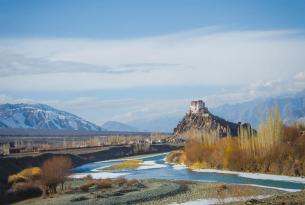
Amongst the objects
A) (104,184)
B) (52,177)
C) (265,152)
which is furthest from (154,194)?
(265,152)

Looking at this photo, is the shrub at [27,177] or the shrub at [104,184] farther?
the shrub at [27,177]

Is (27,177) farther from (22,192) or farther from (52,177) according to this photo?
(52,177)

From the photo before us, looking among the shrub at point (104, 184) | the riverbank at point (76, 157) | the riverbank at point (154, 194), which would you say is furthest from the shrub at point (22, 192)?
the shrub at point (104, 184)

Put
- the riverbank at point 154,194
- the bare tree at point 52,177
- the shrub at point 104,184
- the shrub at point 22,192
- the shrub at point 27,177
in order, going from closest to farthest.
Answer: the riverbank at point 154,194 → the shrub at point 22,192 → the bare tree at point 52,177 → the shrub at point 104,184 → the shrub at point 27,177

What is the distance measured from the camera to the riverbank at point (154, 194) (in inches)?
2060

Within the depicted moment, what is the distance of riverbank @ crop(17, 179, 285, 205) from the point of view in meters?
52.3

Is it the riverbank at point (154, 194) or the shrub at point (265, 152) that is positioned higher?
the shrub at point (265, 152)

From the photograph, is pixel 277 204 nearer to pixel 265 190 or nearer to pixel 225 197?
pixel 225 197

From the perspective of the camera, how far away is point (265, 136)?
8469 cm

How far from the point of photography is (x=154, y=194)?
56.2 m

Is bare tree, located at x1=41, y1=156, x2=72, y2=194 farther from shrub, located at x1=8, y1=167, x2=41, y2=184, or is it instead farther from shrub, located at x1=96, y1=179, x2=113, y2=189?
shrub, located at x1=96, y1=179, x2=113, y2=189

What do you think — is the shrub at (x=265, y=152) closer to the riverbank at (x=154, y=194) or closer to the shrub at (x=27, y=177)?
the riverbank at (x=154, y=194)

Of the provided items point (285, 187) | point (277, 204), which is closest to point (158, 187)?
point (285, 187)

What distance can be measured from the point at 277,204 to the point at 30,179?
4206 centimetres
